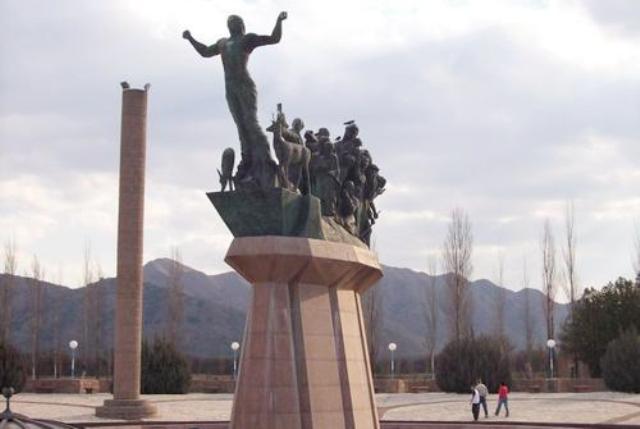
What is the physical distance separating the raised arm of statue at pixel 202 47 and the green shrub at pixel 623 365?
24.0 meters

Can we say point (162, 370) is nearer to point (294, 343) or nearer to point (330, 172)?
point (330, 172)

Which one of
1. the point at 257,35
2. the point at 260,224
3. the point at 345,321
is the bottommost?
the point at 345,321

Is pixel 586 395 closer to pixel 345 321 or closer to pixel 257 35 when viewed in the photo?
pixel 345 321

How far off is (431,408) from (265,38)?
689 inches

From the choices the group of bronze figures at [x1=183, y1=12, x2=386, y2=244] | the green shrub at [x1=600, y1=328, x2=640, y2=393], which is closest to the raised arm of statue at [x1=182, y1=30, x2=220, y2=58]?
the group of bronze figures at [x1=183, y1=12, x2=386, y2=244]

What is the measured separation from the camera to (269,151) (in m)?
13.4

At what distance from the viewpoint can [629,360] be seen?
32438mm

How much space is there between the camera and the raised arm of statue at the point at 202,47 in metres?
13.6

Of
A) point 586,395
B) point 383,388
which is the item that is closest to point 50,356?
point 383,388

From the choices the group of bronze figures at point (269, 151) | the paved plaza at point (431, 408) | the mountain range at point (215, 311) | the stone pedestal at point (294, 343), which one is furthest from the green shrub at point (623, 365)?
the stone pedestal at point (294, 343)

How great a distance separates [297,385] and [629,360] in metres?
23.0

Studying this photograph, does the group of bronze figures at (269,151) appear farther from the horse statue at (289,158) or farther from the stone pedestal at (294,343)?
the stone pedestal at (294,343)

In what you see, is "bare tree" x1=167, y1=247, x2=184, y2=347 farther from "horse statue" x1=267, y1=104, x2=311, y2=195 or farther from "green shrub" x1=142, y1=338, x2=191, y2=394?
"horse statue" x1=267, y1=104, x2=311, y2=195

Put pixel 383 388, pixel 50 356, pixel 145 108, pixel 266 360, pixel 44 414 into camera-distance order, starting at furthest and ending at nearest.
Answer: pixel 50 356 < pixel 383 388 < pixel 145 108 < pixel 44 414 < pixel 266 360
